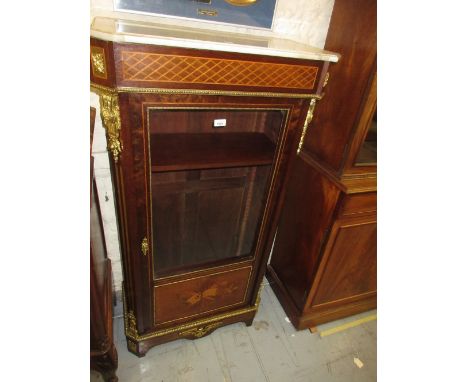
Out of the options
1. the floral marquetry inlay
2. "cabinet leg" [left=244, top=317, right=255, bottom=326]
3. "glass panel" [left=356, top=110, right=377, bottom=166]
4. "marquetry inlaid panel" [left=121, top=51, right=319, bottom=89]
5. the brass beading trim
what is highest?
"marquetry inlaid panel" [left=121, top=51, right=319, bottom=89]

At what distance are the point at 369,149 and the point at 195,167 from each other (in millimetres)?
817

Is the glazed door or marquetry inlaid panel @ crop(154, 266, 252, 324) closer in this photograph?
the glazed door

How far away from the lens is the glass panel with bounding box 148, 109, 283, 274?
1230 millimetres

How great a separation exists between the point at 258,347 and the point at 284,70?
152 centimetres

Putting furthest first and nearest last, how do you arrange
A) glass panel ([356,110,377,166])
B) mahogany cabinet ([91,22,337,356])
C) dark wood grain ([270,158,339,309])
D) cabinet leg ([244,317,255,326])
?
cabinet leg ([244,317,255,326])
dark wood grain ([270,158,339,309])
glass panel ([356,110,377,166])
mahogany cabinet ([91,22,337,356])

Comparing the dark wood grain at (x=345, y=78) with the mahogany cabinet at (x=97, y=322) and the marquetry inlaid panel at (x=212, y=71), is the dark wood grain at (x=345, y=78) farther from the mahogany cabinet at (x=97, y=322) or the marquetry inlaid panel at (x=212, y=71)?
the mahogany cabinet at (x=97, y=322)

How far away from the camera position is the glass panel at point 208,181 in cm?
123

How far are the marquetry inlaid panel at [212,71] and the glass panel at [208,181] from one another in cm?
27

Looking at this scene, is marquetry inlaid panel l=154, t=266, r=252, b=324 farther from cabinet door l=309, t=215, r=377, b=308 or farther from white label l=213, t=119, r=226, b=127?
white label l=213, t=119, r=226, b=127

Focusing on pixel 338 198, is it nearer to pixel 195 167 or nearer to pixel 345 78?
pixel 345 78

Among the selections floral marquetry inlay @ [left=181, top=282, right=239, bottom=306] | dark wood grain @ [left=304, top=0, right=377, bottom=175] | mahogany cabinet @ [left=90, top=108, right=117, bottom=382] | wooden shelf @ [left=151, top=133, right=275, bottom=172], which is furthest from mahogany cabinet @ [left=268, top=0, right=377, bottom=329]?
mahogany cabinet @ [left=90, top=108, right=117, bottom=382]

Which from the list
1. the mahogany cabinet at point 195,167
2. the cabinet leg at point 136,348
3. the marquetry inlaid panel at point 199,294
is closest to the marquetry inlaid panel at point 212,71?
the mahogany cabinet at point 195,167

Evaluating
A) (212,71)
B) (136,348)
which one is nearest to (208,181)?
(212,71)
